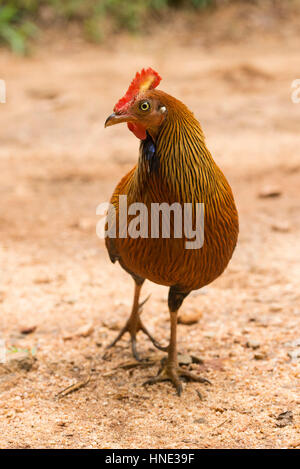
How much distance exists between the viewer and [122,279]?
5.16 meters

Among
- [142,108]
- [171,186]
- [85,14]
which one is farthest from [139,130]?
[85,14]

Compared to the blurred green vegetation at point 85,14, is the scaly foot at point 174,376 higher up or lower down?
lower down

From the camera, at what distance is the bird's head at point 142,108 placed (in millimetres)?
2928

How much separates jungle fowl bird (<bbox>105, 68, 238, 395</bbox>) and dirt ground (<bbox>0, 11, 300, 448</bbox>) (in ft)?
2.57

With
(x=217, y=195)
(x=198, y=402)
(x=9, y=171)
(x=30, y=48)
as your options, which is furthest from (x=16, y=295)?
(x=30, y=48)

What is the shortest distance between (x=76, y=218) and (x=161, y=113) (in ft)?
11.3

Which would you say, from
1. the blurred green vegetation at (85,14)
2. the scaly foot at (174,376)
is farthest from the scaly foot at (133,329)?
the blurred green vegetation at (85,14)

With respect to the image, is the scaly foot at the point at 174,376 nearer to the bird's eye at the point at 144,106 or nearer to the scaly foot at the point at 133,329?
the scaly foot at the point at 133,329

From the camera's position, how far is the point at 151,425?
10.7 feet

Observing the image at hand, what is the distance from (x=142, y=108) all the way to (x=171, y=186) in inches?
16.5

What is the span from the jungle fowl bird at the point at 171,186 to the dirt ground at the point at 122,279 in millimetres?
782

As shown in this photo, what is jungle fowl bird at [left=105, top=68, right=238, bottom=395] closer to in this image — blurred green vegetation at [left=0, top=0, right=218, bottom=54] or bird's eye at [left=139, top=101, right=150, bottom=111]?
bird's eye at [left=139, top=101, right=150, bottom=111]

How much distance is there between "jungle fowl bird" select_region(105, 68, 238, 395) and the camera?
2990mm

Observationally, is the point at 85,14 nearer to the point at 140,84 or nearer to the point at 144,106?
the point at 140,84
